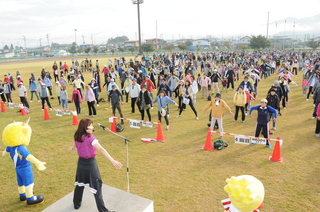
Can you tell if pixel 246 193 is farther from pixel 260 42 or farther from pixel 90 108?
pixel 260 42

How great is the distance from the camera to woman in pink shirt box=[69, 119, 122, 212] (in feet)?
13.9

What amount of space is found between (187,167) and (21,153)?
447 cm

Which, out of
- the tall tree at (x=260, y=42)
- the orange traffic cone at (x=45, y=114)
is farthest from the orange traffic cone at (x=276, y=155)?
the tall tree at (x=260, y=42)

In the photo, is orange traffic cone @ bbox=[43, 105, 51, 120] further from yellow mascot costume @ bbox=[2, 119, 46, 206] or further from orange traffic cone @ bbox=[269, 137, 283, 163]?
orange traffic cone @ bbox=[269, 137, 283, 163]

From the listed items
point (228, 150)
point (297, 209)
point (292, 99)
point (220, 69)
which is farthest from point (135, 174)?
point (220, 69)

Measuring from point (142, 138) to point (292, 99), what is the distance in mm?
11232

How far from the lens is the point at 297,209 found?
5.04m

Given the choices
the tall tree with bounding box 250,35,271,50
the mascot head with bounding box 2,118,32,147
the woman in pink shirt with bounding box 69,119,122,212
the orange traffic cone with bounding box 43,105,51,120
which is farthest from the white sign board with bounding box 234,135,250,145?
the tall tree with bounding box 250,35,271,50

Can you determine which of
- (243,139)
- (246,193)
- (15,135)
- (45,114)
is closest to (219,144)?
(243,139)

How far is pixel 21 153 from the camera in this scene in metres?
5.06

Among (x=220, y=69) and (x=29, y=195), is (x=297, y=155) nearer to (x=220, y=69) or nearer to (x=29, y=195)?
(x=29, y=195)

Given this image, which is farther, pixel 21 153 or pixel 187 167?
pixel 187 167

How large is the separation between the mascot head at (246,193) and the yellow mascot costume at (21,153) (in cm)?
392

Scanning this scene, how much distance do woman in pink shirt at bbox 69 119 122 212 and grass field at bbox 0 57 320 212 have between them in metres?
1.67
